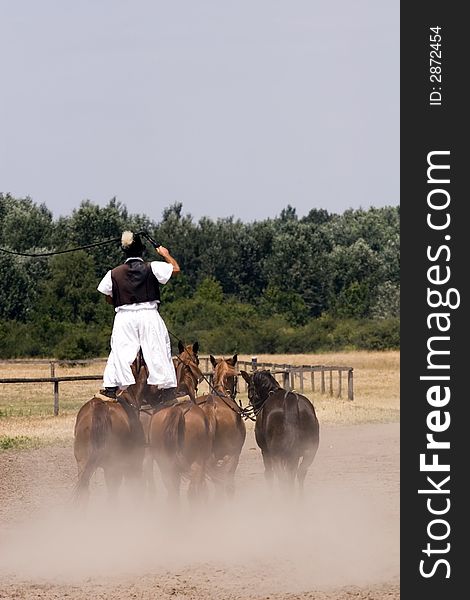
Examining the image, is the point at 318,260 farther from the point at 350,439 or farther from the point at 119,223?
the point at 350,439

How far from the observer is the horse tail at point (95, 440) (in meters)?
12.4

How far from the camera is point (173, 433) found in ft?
42.5

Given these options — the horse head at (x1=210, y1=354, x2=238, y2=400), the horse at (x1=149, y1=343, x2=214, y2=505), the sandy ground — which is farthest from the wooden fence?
the horse at (x1=149, y1=343, x2=214, y2=505)

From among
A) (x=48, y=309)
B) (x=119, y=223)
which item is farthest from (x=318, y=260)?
(x=48, y=309)

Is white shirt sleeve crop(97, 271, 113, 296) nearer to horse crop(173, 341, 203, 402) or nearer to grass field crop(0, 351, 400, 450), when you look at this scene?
horse crop(173, 341, 203, 402)

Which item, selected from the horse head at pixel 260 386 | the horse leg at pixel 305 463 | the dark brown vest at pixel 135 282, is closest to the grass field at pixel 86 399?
the horse head at pixel 260 386

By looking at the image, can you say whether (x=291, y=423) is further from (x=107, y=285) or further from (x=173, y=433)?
(x=107, y=285)

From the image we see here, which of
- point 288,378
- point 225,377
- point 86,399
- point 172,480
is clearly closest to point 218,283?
point 86,399

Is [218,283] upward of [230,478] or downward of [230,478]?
upward

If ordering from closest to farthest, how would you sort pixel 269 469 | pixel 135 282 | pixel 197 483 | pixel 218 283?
pixel 135 282 < pixel 197 483 < pixel 269 469 < pixel 218 283

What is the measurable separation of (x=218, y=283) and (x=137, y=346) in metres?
64.4

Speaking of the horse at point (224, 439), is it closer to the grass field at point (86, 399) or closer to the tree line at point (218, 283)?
the grass field at point (86, 399)

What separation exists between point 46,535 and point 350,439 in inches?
446

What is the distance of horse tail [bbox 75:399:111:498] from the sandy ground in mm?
435
